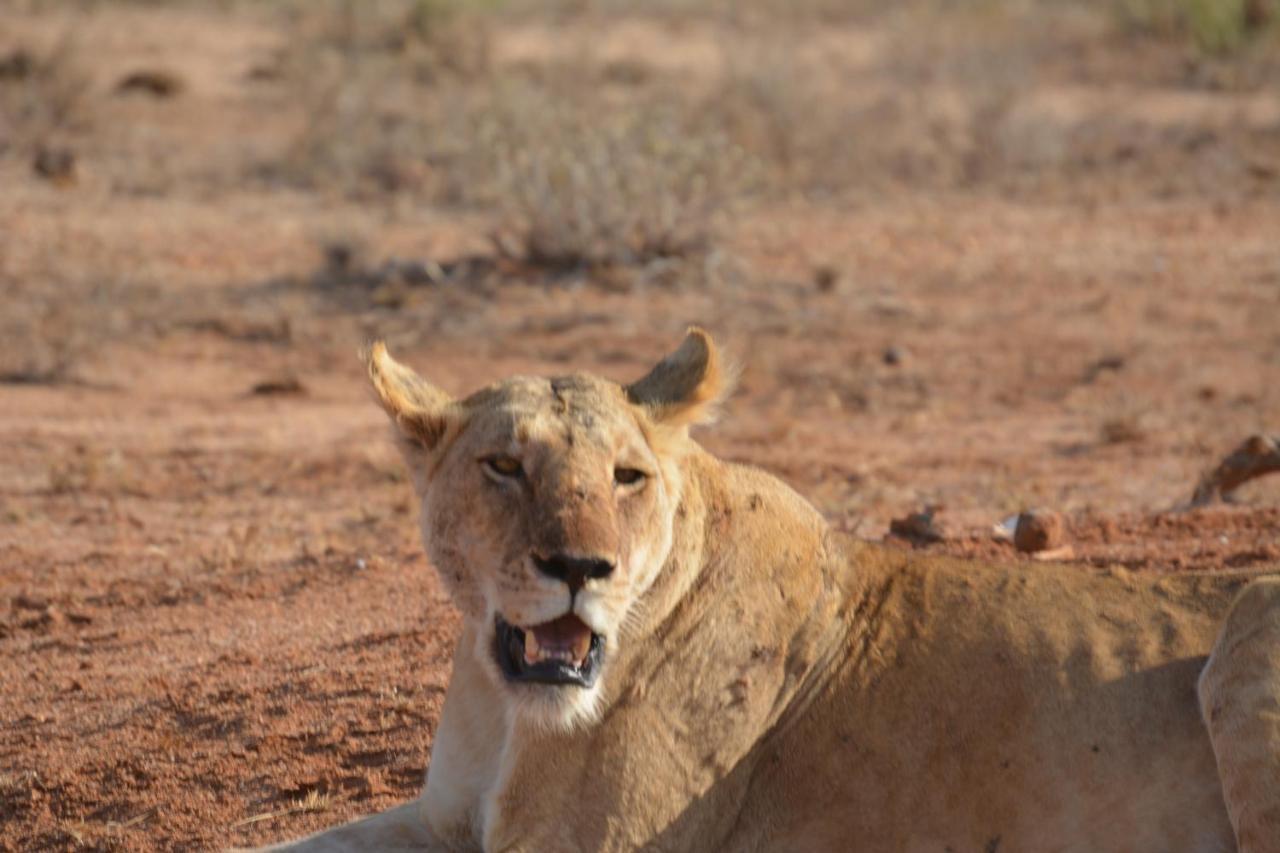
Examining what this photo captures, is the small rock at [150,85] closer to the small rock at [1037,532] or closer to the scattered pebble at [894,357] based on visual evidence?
the scattered pebble at [894,357]

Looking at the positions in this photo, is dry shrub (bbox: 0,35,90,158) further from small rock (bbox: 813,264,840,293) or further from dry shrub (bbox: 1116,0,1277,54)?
dry shrub (bbox: 1116,0,1277,54)

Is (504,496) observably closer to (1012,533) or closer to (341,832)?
(341,832)

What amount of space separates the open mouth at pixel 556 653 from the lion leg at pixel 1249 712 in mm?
1202

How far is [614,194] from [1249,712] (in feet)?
29.6

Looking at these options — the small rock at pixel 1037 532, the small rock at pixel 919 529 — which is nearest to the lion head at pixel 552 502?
the small rock at pixel 1037 532

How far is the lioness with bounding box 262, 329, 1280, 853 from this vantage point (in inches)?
143

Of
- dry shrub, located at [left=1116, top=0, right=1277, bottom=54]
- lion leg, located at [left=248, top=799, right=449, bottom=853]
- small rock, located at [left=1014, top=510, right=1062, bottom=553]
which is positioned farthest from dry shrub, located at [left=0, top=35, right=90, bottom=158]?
lion leg, located at [left=248, top=799, right=449, bottom=853]

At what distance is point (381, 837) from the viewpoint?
4.23m

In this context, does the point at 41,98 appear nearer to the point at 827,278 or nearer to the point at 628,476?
A: the point at 827,278

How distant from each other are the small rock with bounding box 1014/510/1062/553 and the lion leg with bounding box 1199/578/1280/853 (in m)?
2.54

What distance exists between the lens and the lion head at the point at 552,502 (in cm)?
357

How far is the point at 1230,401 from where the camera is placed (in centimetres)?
1055

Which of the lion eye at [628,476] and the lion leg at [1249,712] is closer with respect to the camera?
the lion leg at [1249,712]

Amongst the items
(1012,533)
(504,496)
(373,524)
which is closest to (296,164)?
(373,524)
